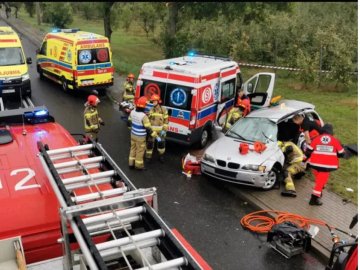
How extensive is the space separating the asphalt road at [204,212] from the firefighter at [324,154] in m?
1.47

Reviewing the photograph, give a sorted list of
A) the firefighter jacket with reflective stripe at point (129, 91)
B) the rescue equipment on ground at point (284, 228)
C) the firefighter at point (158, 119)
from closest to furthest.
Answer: the rescue equipment on ground at point (284, 228) < the firefighter at point (158, 119) < the firefighter jacket with reflective stripe at point (129, 91)

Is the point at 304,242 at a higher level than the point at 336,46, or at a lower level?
lower

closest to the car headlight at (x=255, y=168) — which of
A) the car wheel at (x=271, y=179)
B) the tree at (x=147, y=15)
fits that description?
the car wheel at (x=271, y=179)

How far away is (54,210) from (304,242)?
4383mm

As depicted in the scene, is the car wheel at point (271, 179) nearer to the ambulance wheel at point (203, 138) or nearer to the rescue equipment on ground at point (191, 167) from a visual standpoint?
the rescue equipment on ground at point (191, 167)

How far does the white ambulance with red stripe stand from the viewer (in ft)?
34.4

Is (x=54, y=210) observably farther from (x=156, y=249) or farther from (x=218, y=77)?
(x=218, y=77)

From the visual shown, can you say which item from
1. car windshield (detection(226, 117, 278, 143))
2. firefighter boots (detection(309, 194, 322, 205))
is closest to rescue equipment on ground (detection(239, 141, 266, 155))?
car windshield (detection(226, 117, 278, 143))

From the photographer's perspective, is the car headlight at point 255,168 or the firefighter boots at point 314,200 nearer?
the firefighter boots at point 314,200

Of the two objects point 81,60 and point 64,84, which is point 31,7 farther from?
point 81,60

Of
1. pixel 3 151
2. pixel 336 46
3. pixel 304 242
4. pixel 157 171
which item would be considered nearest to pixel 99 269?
pixel 3 151

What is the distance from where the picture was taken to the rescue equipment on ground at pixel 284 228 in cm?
682

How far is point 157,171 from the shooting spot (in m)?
10.1

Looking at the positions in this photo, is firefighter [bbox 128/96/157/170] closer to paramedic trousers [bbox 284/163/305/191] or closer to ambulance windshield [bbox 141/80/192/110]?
ambulance windshield [bbox 141/80/192/110]
